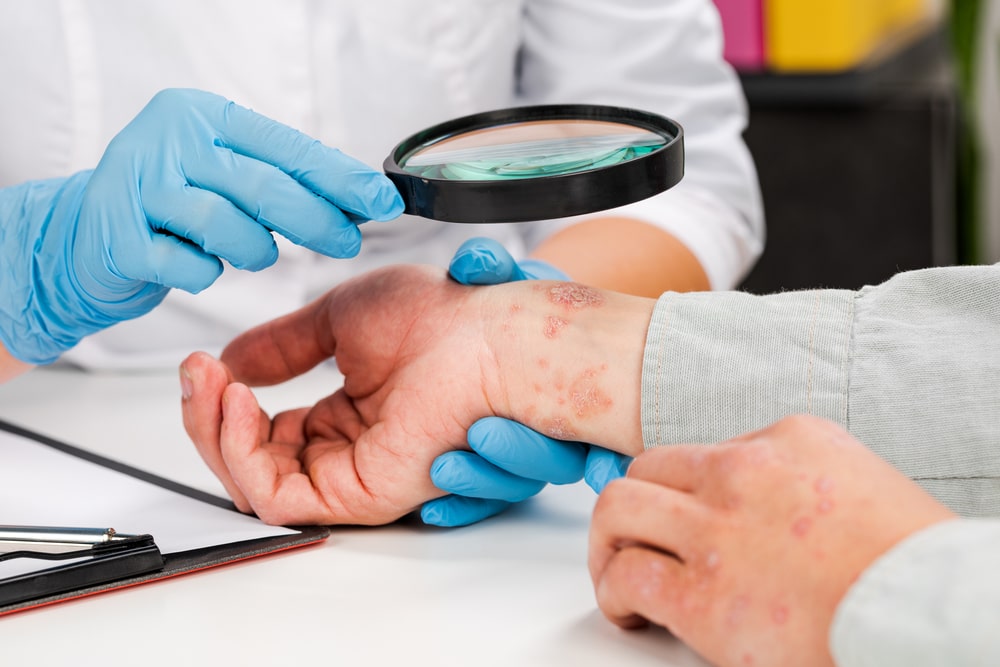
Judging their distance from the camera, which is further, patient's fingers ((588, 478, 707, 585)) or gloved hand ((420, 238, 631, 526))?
gloved hand ((420, 238, 631, 526))

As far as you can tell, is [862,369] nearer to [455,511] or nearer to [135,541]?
[455,511]

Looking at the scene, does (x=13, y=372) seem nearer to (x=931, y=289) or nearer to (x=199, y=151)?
(x=199, y=151)

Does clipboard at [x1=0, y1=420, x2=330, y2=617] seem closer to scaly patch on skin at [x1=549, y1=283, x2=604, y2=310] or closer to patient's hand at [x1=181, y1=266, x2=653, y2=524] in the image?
patient's hand at [x1=181, y1=266, x2=653, y2=524]

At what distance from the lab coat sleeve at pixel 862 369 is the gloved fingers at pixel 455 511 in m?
0.15

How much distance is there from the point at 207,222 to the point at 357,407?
22 centimetres

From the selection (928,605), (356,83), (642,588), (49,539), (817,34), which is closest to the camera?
(928,605)

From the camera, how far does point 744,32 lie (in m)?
2.61

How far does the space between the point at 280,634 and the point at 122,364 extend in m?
0.77

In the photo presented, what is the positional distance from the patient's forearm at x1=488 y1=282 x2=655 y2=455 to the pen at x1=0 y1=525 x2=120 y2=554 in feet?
1.11

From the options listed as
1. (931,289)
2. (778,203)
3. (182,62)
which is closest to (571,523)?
(931,289)

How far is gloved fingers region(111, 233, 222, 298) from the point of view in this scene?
864mm

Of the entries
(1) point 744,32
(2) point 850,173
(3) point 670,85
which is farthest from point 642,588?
(1) point 744,32

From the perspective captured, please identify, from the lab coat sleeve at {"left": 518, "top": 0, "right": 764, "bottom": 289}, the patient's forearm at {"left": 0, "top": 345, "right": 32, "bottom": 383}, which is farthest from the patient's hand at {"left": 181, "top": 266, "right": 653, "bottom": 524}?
the lab coat sleeve at {"left": 518, "top": 0, "right": 764, "bottom": 289}

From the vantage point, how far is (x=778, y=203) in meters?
2.64
